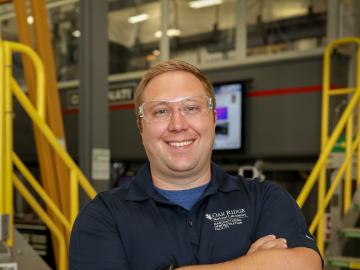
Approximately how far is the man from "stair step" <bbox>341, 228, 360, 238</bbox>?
1.94 meters

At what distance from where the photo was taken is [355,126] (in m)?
5.01

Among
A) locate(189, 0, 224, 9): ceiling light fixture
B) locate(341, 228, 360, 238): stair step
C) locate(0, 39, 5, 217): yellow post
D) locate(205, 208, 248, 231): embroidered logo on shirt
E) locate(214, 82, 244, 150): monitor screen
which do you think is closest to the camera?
locate(205, 208, 248, 231): embroidered logo on shirt

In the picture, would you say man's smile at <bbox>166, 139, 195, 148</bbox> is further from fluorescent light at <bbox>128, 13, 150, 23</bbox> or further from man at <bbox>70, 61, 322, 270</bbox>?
fluorescent light at <bbox>128, 13, 150, 23</bbox>

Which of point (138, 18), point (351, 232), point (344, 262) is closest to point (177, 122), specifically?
point (344, 262)

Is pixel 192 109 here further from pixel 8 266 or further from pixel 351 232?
pixel 351 232

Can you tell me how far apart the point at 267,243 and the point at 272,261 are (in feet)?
0.21

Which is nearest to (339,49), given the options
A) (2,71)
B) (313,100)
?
(313,100)

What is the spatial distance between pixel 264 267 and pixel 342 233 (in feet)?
7.40

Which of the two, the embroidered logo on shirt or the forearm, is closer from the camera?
the forearm

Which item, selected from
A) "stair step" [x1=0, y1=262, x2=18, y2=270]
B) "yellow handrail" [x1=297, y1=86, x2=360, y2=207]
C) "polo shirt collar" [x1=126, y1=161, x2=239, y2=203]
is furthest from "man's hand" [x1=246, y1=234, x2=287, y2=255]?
"yellow handrail" [x1=297, y1=86, x2=360, y2=207]

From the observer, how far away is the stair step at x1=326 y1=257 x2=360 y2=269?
3230 millimetres

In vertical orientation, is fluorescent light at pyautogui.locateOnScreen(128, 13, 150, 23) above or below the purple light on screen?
above

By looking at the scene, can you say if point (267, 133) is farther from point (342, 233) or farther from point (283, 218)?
point (283, 218)

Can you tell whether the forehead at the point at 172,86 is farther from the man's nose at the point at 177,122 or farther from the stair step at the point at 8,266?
the stair step at the point at 8,266
